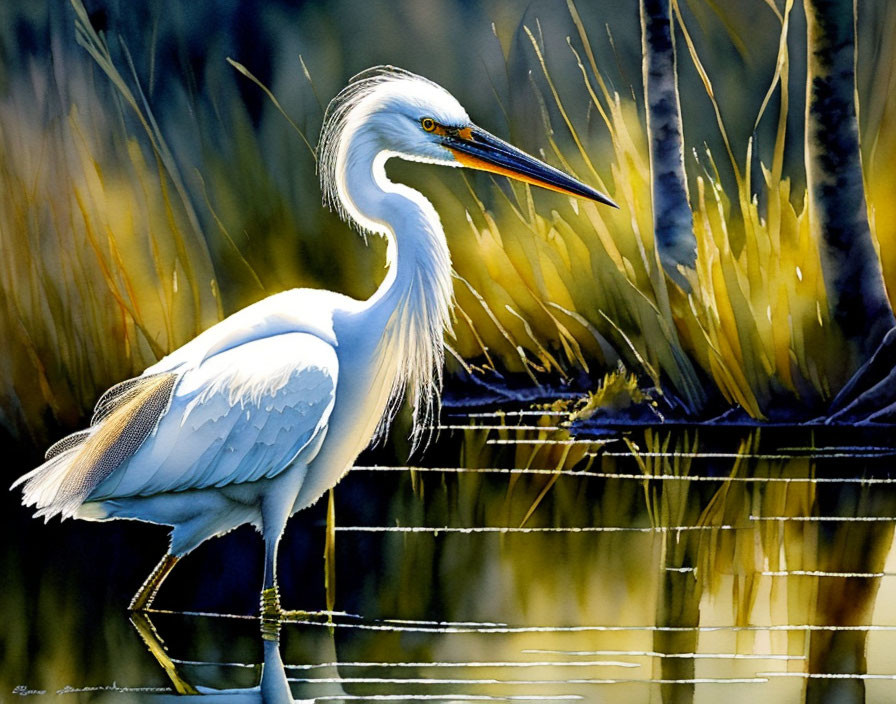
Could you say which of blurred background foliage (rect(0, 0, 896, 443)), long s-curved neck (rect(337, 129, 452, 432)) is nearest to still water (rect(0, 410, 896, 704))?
long s-curved neck (rect(337, 129, 452, 432))

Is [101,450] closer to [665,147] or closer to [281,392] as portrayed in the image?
[281,392]

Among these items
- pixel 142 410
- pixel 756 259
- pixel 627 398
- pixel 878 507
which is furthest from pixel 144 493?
pixel 756 259

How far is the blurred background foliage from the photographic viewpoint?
611 cm

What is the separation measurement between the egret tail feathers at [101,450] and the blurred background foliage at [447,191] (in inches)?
71.9

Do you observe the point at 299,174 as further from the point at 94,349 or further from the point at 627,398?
the point at 627,398

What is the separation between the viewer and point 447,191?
689 centimetres

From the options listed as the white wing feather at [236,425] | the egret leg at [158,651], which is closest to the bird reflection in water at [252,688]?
the egret leg at [158,651]

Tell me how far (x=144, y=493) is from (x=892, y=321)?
152 inches

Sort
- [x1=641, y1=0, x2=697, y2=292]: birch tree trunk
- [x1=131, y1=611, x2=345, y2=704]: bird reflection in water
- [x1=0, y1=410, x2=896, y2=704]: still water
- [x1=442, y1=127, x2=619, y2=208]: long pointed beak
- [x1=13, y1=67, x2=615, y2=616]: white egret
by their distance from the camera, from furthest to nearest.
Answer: [x1=641, y1=0, x2=697, y2=292]: birch tree trunk
[x1=442, y1=127, x2=619, y2=208]: long pointed beak
[x1=13, y1=67, x2=615, y2=616]: white egret
[x1=0, y1=410, x2=896, y2=704]: still water
[x1=131, y1=611, x2=345, y2=704]: bird reflection in water

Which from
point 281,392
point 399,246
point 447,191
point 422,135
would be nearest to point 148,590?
point 281,392

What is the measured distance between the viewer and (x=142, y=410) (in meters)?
3.98

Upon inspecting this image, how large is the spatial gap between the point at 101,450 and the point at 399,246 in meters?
1.08

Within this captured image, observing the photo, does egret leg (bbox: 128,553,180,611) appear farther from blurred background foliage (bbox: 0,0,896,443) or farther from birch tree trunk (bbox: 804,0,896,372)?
birch tree trunk (bbox: 804,0,896,372)

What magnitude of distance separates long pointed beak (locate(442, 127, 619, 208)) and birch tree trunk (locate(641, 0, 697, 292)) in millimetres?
2320
